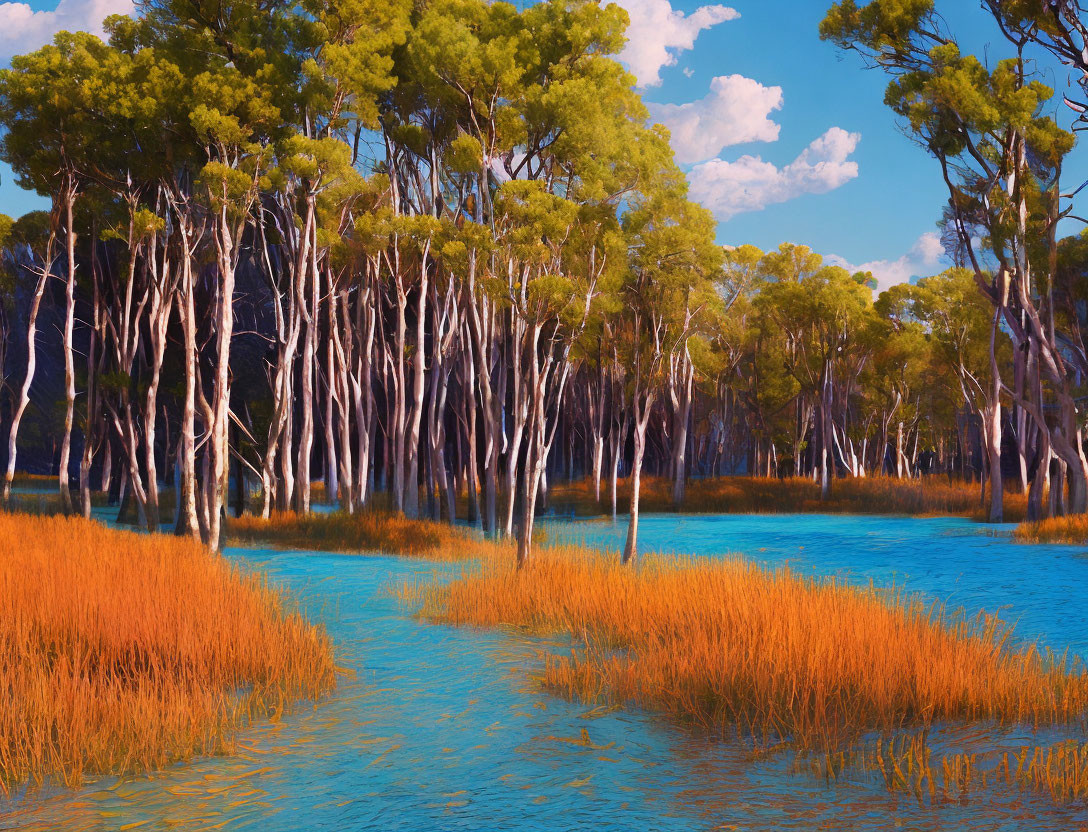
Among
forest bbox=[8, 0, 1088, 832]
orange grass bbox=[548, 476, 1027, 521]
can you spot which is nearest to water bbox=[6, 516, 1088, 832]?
forest bbox=[8, 0, 1088, 832]

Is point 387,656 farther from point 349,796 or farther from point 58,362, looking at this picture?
point 58,362

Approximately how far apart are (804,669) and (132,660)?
547 cm

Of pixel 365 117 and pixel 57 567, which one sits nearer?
pixel 57 567

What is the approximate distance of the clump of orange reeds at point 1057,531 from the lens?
2134cm

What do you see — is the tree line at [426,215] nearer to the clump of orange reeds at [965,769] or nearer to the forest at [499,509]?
the forest at [499,509]

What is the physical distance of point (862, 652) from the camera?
7.50 metres

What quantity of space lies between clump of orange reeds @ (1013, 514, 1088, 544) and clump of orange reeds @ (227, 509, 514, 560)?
42.6ft

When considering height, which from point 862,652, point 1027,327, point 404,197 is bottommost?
point 862,652

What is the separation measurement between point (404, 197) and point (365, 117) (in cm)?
560

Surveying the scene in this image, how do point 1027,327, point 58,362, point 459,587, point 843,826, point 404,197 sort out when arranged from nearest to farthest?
point 843,826
point 459,587
point 1027,327
point 404,197
point 58,362

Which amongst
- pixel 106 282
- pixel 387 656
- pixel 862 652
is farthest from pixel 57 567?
pixel 106 282

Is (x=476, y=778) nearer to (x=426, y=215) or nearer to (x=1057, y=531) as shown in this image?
(x=426, y=215)

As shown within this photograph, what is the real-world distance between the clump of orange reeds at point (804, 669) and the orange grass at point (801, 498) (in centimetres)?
2443

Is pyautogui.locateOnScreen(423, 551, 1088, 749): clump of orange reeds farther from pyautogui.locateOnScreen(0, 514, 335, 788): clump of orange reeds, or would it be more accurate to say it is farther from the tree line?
the tree line
